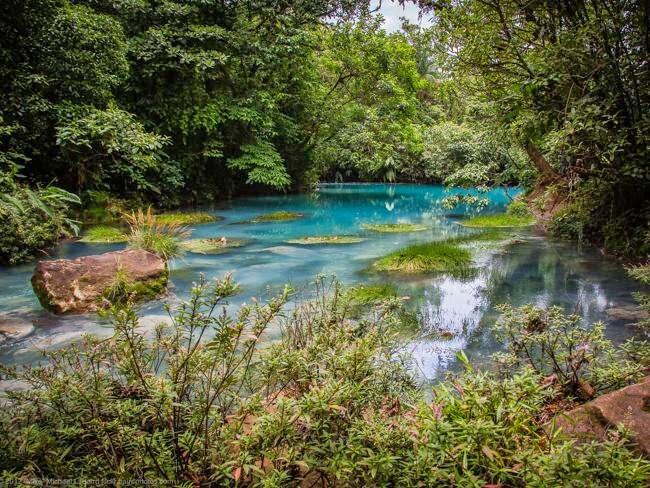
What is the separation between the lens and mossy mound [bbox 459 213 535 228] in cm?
1092

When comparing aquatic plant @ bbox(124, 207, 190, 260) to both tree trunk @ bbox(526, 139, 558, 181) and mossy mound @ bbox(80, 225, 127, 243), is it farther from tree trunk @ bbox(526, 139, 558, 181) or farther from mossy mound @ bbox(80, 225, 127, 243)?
tree trunk @ bbox(526, 139, 558, 181)

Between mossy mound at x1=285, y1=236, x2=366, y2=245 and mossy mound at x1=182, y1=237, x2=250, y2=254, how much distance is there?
1109mm

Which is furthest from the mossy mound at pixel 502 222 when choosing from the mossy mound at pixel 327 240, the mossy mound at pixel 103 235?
the mossy mound at pixel 103 235

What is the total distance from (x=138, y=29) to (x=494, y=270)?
452 inches

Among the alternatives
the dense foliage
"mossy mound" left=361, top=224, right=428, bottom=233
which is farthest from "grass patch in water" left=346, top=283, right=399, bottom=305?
"mossy mound" left=361, top=224, right=428, bottom=233

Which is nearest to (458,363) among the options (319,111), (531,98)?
(531,98)

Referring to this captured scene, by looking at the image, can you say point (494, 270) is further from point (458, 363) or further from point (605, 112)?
point (458, 363)

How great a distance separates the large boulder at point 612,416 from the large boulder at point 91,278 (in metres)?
4.01

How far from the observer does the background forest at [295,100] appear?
462cm

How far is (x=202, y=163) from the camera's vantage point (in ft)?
50.3

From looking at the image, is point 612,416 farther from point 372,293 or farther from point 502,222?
point 502,222

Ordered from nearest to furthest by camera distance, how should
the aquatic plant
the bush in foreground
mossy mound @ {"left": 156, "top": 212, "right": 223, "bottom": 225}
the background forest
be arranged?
the bush in foreground < the background forest < the aquatic plant < mossy mound @ {"left": 156, "top": 212, "right": 223, "bottom": 225}

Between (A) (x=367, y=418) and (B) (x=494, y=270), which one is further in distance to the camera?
(B) (x=494, y=270)

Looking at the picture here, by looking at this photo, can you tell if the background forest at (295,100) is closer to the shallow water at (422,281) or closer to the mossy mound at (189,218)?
the shallow water at (422,281)
